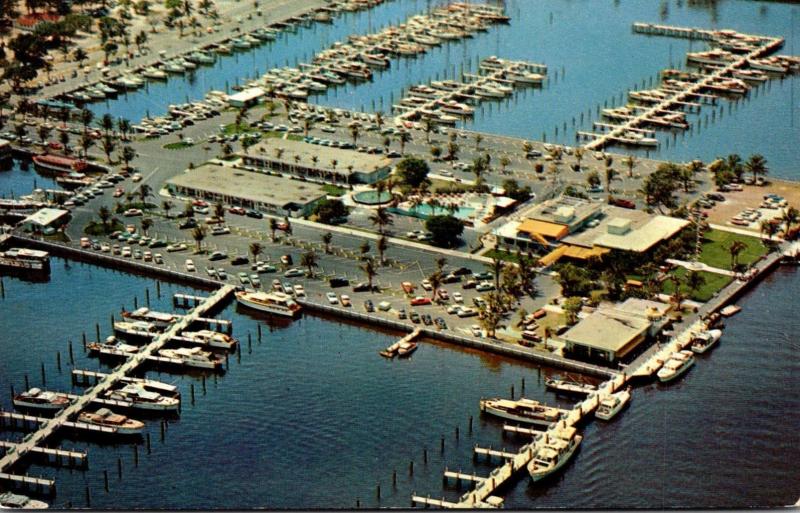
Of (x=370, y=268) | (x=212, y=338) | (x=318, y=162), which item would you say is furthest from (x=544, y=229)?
(x=212, y=338)

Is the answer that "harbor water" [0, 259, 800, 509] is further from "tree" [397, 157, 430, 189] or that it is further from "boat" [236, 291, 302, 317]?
"tree" [397, 157, 430, 189]

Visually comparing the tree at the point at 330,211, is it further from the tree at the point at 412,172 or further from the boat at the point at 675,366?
the boat at the point at 675,366

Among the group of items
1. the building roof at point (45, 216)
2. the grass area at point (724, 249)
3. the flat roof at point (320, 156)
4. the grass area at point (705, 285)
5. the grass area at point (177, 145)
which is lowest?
the grass area at point (705, 285)

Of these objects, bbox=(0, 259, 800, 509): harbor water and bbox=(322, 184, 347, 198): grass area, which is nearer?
bbox=(0, 259, 800, 509): harbor water

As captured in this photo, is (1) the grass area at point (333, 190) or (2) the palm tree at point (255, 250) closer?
(2) the palm tree at point (255, 250)

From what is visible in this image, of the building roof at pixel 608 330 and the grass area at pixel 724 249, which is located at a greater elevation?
the grass area at pixel 724 249

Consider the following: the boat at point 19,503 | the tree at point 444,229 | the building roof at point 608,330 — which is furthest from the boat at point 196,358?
the tree at point 444,229

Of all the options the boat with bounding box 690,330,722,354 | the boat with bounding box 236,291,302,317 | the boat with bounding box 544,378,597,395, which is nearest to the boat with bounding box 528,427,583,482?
the boat with bounding box 544,378,597,395
